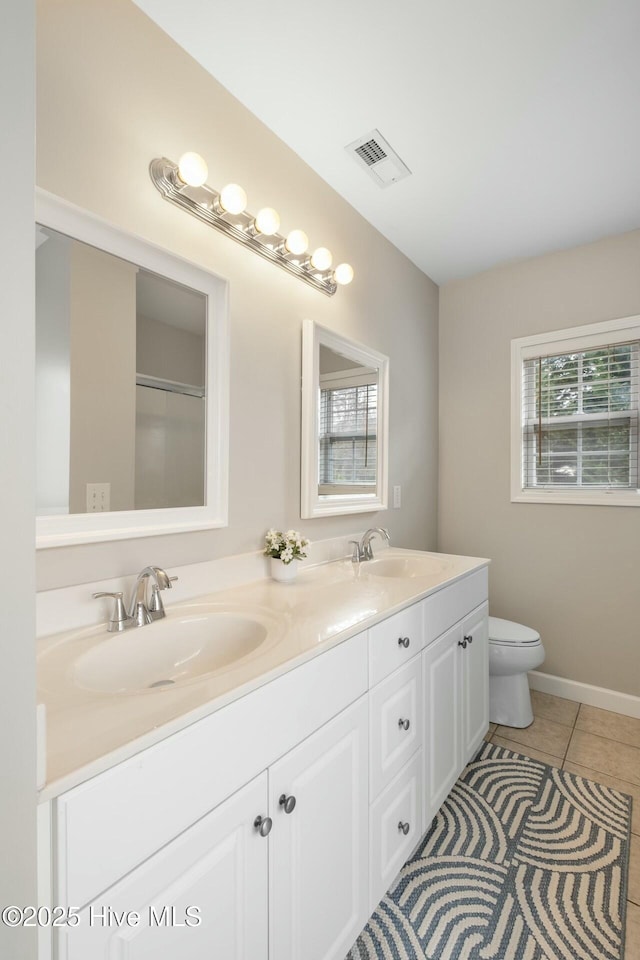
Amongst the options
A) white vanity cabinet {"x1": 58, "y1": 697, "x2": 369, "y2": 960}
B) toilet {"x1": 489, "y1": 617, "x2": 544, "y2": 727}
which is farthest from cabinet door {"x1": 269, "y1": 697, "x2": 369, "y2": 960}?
toilet {"x1": 489, "y1": 617, "x2": 544, "y2": 727}

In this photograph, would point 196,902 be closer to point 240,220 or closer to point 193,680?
point 193,680

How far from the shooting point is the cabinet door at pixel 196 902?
0.59 meters

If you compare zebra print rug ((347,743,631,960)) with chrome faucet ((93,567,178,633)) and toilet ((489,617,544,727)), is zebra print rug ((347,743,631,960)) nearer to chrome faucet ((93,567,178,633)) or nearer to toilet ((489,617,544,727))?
toilet ((489,617,544,727))

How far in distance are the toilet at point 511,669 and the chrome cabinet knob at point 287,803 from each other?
4.80ft

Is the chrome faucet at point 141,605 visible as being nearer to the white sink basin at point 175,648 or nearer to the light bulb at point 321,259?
the white sink basin at point 175,648

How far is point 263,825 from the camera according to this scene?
805mm

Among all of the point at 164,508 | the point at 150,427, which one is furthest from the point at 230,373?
the point at 164,508

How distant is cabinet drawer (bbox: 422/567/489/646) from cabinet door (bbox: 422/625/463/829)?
0.13 ft

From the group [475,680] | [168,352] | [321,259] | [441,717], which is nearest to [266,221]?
[321,259]

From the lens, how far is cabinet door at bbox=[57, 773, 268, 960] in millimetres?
587

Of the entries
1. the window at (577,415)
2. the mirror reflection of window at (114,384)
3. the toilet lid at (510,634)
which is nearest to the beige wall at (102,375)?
the mirror reflection of window at (114,384)

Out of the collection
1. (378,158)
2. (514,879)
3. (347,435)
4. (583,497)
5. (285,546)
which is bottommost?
(514,879)

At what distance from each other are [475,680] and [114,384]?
1.69 meters

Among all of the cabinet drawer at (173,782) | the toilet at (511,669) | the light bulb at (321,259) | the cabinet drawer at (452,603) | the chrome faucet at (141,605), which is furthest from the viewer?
the toilet at (511,669)
